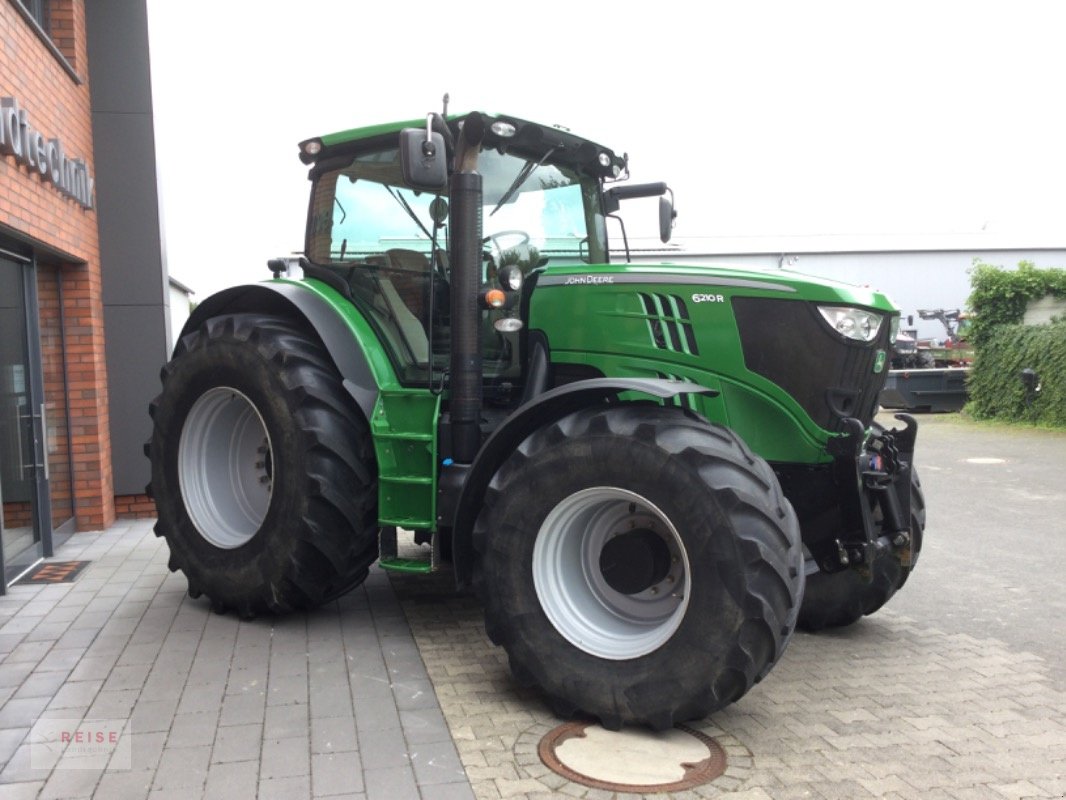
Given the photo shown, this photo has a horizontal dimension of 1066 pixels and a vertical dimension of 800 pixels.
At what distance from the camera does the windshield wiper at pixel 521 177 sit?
16.6 ft

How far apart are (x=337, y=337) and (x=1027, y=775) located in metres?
3.73

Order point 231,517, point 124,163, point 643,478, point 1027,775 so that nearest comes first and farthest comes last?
point 1027,775, point 643,478, point 231,517, point 124,163

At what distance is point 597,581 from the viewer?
4.11 meters

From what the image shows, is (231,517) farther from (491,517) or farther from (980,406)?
(980,406)

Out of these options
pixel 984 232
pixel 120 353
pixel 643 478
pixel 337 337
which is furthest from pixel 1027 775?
pixel 984 232

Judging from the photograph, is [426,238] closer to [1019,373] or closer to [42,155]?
[42,155]

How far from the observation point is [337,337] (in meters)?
5.08

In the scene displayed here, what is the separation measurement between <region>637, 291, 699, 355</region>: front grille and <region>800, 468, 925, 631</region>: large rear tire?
1473 millimetres

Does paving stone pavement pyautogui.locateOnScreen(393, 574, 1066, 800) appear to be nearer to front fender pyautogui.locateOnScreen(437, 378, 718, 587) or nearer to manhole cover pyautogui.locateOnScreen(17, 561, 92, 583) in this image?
front fender pyautogui.locateOnScreen(437, 378, 718, 587)

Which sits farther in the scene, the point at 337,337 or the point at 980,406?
the point at 980,406

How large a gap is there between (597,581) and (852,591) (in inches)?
64.7

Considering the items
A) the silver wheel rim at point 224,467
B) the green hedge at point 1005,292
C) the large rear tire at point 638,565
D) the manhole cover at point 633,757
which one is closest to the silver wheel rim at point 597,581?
the large rear tire at point 638,565

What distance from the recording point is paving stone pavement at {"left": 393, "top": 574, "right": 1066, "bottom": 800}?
10.8ft

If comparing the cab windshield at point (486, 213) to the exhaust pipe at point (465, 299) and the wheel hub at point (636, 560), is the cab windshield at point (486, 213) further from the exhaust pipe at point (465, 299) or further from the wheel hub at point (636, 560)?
the wheel hub at point (636, 560)
